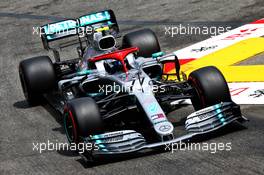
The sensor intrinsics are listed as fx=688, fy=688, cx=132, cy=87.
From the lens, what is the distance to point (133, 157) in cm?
904

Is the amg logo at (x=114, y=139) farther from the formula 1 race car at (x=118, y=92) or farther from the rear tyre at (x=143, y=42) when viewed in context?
the rear tyre at (x=143, y=42)

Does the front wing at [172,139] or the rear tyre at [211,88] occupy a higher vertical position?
the rear tyre at [211,88]

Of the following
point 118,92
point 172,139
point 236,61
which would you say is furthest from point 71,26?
point 172,139

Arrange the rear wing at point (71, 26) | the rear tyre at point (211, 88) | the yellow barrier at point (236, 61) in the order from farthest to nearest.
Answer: the rear wing at point (71, 26) → the yellow barrier at point (236, 61) → the rear tyre at point (211, 88)

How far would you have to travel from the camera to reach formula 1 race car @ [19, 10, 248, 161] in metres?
9.12

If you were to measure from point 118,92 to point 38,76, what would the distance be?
2513mm

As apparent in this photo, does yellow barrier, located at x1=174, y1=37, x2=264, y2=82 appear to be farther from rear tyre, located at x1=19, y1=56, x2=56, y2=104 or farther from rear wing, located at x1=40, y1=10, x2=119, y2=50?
rear tyre, located at x1=19, y1=56, x2=56, y2=104

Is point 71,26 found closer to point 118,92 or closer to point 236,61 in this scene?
point 118,92

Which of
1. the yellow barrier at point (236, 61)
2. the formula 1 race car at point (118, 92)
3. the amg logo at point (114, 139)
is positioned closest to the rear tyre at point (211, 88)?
the formula 1 race car at point (118, 92)

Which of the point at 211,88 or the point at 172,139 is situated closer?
the point at 172,139

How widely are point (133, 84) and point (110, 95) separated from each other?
0.50m

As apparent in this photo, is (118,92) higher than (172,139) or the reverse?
higher

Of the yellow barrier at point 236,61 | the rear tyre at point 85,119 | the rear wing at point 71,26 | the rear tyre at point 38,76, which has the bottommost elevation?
the yellow barrier at point 236,61

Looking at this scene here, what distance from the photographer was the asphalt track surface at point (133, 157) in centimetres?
842
